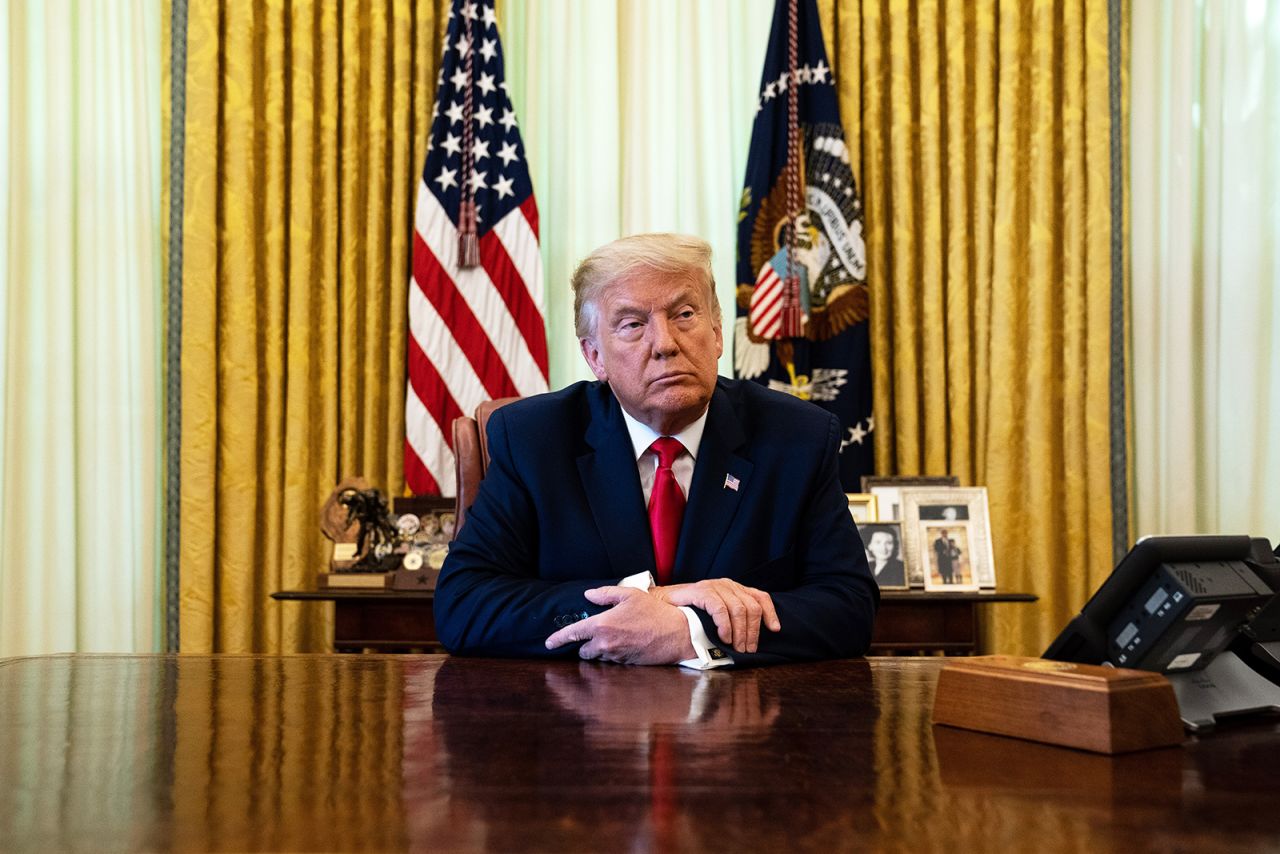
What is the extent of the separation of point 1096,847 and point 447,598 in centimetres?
164

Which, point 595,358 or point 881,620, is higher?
point 595,358

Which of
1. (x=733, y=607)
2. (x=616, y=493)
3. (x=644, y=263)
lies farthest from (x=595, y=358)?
(x=733, y=607)

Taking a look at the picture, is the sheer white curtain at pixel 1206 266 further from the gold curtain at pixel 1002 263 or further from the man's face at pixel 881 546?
the man's face at pixel 881 546

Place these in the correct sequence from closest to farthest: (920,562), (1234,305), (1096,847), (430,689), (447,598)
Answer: (1096,847) < (430,689) < (447,598) < (920,562) < (1234,305)

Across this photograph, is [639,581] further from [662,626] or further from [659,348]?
[659,348]

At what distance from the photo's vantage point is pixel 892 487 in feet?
13.4

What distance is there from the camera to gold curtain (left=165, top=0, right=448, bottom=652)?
4.41 metres

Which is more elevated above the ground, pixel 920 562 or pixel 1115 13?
pixel 1115 13

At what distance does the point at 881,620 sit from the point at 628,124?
7.06 feet

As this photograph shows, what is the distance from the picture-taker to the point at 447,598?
2.31m

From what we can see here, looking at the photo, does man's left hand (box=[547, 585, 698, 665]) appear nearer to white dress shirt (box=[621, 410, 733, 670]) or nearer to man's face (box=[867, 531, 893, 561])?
white dress shirt (box=[621, 410, 733, 670])

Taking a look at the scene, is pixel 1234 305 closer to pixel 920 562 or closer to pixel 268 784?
pixel 920 562

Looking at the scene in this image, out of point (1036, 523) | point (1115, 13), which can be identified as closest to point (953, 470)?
point (1036, 523)

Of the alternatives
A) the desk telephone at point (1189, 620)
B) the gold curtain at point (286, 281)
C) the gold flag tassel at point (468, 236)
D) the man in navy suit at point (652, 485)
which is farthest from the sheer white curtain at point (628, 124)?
the desk telephone at point (1189, 620)
